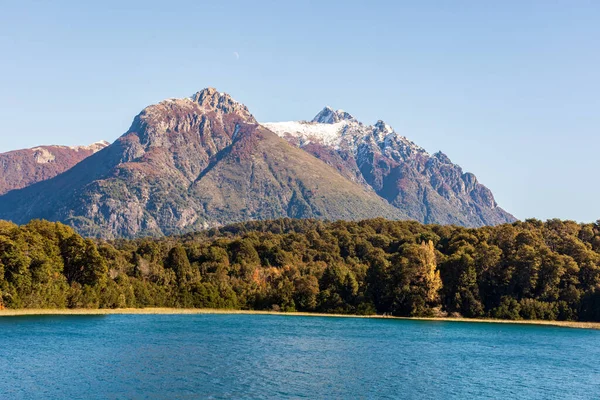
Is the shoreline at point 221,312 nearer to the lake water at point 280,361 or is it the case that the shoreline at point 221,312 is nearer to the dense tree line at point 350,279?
the dense tree line at point 350,279

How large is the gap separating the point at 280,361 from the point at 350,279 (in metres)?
78.8

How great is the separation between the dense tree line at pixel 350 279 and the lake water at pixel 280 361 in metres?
15.6

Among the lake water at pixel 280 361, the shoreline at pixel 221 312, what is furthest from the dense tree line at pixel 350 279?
the lake water at pixel 280 361

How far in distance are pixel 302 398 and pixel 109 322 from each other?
64219 mm

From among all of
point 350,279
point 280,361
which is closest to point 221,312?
point 350,279

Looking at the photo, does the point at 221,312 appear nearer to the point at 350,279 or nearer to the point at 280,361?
the point at 350,279

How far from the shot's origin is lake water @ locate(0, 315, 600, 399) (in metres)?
58.2

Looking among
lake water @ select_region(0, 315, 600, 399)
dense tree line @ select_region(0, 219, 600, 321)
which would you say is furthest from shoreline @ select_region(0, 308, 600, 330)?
lake water @ select_region(0, 315, 600, 399)

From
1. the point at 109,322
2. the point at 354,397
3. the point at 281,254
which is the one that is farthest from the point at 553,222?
the point at 354,397

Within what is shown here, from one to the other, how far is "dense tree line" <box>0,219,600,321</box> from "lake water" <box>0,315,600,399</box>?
15.6m

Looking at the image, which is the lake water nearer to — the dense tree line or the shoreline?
the shoreline

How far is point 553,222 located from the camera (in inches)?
7136

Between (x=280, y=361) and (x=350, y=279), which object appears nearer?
(x=280, y=361)

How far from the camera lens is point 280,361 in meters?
74.5
